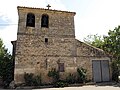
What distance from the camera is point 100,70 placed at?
1794cm

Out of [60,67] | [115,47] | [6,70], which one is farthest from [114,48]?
[6,70]

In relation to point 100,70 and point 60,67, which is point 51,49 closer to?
point 60,67

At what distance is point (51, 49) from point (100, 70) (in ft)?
18.7

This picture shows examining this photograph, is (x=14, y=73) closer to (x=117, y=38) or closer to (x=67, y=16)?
(x=67, y=16)

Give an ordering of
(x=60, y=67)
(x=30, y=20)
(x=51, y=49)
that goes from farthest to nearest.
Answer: (x=30, y=20), (x=51, y=49), (x=60, y=67)

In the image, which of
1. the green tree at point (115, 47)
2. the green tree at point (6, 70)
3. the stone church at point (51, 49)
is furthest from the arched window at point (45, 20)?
the green tree at point (115, 47)

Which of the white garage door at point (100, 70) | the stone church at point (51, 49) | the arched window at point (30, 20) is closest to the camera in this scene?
the stone church at point (51, 49)

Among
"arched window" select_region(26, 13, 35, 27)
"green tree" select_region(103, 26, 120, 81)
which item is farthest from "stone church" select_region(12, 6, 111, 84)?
"green tree" select_region(103, 26, 120, 81)

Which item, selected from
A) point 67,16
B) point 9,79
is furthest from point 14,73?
point 67,16

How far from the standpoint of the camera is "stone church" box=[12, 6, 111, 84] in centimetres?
1605

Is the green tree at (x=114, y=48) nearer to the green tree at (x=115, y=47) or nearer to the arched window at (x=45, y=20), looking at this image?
the green tree at (x=115, y=47)

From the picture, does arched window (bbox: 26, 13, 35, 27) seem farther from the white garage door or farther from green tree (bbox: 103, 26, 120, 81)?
green tree (bbox: 103, 26, 120, 81)

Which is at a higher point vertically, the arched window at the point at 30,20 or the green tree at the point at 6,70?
the arched window at the point at 30,20

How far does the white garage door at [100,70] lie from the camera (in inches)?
693
